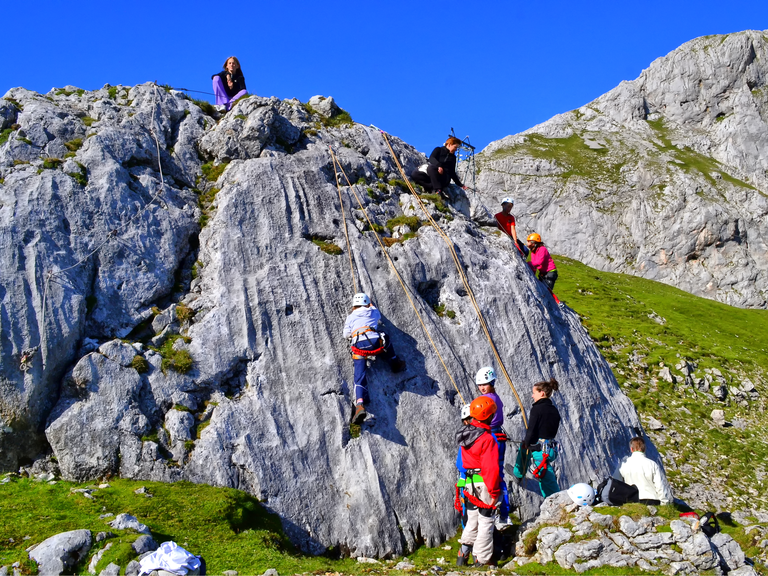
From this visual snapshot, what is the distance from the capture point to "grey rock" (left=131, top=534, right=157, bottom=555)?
39.0 feet

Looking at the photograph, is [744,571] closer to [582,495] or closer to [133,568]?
[582,495]

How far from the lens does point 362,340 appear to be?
17.9 meters

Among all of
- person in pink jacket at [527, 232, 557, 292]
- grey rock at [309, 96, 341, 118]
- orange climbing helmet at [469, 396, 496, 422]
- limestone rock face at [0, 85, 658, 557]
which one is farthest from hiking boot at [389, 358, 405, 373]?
grey rock at [309, 96, 341, 118]

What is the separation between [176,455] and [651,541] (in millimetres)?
11808

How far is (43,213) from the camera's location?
60.7 feet

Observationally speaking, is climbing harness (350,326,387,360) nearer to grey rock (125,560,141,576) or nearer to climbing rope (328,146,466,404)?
climbing rope (328,146,466,404)

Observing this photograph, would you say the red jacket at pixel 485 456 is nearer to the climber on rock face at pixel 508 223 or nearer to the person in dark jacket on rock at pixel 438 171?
the climber on rock face at pixel 508 223

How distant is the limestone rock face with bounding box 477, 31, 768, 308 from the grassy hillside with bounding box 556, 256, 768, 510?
37172 mm

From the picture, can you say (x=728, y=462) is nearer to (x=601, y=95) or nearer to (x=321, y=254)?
(x=321, y=254)

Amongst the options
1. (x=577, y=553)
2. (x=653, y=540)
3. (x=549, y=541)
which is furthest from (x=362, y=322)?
(x=653, y=540)

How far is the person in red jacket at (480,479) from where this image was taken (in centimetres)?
1402

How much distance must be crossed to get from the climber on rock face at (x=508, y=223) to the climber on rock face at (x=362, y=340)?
10360 millimetres

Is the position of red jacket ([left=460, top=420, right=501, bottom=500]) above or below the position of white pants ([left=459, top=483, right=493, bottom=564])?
above

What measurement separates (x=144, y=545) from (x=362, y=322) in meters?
8.46
